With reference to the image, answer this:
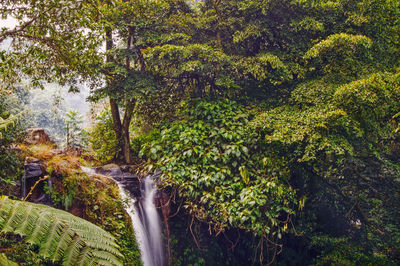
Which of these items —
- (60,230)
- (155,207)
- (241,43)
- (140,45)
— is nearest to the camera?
(60,230)

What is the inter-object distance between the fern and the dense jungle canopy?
2.87m

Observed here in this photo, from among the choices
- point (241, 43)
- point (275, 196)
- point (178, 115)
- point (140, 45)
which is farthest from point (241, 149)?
point (140, 45)

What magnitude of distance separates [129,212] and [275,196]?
3441mm

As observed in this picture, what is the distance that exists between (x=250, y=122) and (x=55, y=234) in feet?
17.3

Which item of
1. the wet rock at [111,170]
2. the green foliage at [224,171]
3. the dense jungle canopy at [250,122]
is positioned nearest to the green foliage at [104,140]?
the wet rock at [111,170]

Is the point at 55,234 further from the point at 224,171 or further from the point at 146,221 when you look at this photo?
the point at 146,221

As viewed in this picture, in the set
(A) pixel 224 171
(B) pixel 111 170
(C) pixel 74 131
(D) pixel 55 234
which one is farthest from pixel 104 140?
(D) pixel 55 234

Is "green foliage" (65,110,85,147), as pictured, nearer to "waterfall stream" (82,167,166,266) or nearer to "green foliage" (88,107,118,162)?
"green foliage" (88,107,118,162)

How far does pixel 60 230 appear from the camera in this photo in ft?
6.56

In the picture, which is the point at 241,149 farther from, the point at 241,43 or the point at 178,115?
the point at 241,43

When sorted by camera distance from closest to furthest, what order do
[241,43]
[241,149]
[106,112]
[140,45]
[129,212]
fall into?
[129,212], [241,149], [140,45], [241,43], [106,112]

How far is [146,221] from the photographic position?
21.0ft

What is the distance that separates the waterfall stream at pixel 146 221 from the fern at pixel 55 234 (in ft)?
11.5

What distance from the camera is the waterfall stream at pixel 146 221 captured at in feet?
18.7
